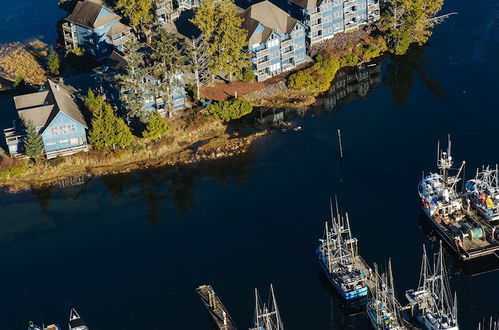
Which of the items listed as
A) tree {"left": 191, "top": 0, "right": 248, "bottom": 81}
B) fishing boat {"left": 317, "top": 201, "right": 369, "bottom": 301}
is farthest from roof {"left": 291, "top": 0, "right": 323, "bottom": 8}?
fishing boat {"left": 317, "top": 201, "right": 369, "bottom": 301}

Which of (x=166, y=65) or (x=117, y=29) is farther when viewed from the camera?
(x=117, y=29)

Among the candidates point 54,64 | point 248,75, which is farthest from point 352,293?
point 54,64

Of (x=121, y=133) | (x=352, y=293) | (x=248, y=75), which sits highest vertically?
(x=248, y=75)

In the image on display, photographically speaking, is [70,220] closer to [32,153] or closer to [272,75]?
[32,153]

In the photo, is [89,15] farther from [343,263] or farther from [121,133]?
[343,263]

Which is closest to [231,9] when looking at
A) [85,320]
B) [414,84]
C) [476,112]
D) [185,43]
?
[185,43]

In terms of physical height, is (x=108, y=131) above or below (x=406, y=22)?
below
